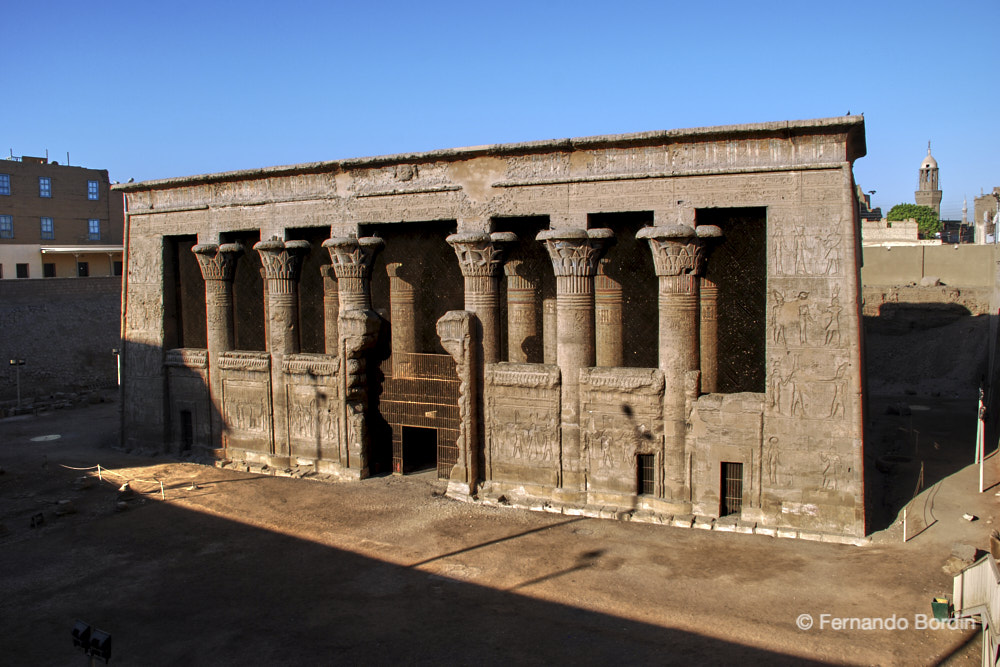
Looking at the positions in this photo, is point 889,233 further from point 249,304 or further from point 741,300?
point 249,304

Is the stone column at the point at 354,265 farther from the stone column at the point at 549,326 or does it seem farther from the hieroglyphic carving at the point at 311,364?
the stone column at the point at 549,326

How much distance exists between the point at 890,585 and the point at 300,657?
26.2 ft

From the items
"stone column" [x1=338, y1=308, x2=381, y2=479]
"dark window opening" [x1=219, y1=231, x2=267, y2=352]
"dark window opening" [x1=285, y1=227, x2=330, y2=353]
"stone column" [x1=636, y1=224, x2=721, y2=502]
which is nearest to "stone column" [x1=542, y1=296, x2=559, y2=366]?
"stone column" [x1=338, y1=308, x2=381, y2=479]

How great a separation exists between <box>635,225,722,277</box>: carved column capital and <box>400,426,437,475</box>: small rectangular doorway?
670cm

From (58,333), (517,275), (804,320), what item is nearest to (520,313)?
(517,275)

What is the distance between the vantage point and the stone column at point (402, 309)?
58.8ft

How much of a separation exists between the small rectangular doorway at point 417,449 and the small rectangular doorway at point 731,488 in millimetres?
6582

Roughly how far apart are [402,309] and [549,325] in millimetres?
3692

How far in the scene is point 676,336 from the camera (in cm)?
1275

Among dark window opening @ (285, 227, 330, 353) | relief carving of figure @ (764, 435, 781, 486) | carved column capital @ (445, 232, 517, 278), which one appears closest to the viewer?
relief carving of figure @ (764, 435, 781, 486)

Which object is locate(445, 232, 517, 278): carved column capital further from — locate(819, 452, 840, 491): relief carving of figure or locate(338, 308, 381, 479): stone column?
locate(819, 452, 840, 491): relief carving of figure

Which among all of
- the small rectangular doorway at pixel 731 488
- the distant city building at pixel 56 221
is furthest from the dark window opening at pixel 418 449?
Result: the distant city building at pixel 56 221

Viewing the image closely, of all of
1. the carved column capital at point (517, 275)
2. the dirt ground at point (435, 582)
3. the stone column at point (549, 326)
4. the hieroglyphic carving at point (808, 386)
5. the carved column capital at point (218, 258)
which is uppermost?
the carved column capital at point (218, 258)

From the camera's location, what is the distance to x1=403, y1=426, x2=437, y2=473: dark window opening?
16.6 metres
